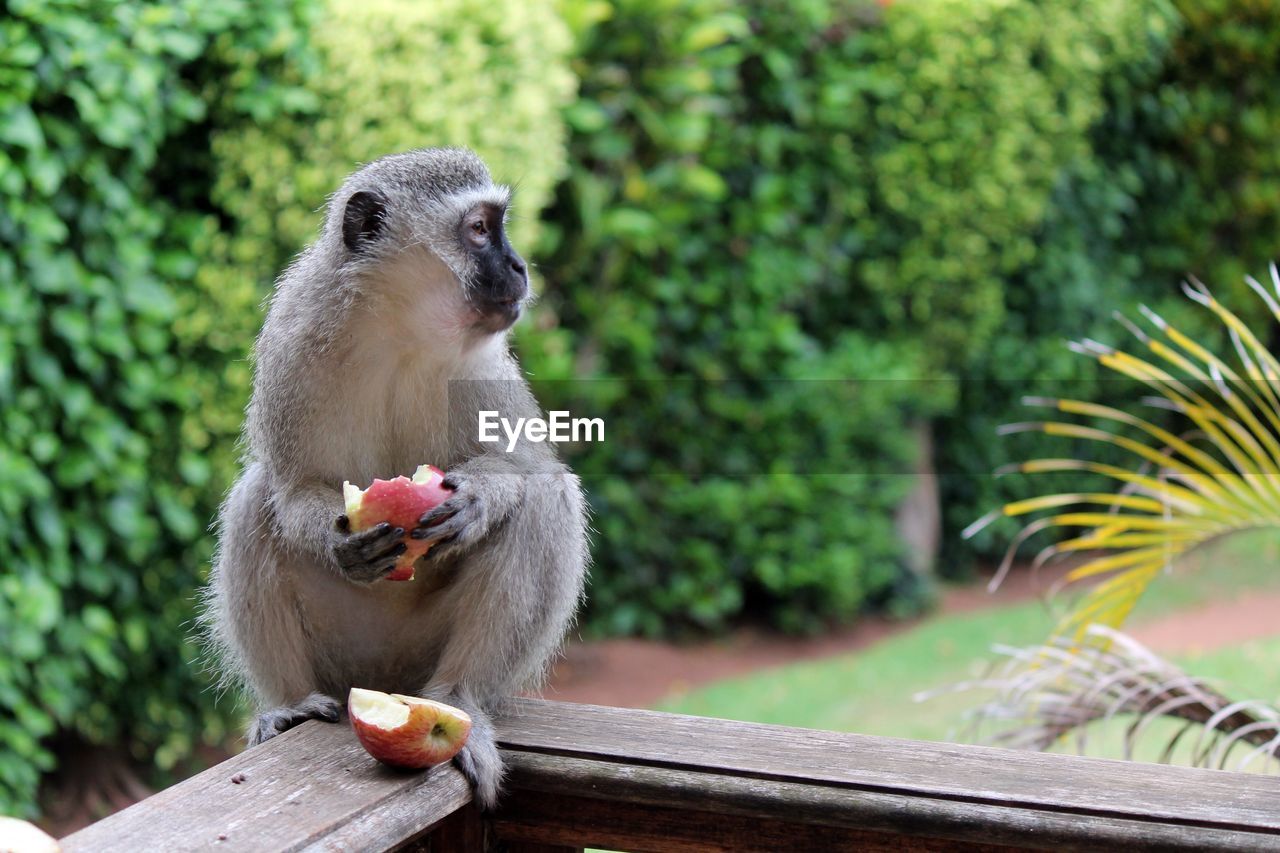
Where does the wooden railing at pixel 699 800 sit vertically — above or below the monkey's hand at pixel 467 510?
below

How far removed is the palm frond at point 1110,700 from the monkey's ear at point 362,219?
5.62 ft

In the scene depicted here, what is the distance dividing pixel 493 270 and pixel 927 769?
145 cm

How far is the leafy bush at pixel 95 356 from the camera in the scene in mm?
4039

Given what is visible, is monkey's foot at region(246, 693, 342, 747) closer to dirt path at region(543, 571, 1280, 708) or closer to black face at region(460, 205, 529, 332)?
black face at region(460, 205, 529, 332)

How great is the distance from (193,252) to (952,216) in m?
4.29

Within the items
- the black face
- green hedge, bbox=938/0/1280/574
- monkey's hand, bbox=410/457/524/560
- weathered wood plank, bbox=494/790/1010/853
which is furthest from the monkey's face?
green hedge, bbox=938/0/1280/574

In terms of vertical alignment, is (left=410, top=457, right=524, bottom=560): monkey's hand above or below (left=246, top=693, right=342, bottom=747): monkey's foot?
above

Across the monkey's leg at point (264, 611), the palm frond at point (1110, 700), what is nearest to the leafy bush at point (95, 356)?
the monkey's leg at point (264, 611)

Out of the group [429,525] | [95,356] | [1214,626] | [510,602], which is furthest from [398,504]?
[1214,626]

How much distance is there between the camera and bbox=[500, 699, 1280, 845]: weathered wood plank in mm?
2156

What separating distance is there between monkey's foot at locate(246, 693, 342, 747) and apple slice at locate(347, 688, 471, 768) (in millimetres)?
371

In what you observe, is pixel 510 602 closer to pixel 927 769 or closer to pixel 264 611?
pixel 264 611

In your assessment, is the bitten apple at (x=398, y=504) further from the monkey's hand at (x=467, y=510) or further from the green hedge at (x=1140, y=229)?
the green hedge at (x=1140, y=229)

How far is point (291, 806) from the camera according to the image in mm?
2123
